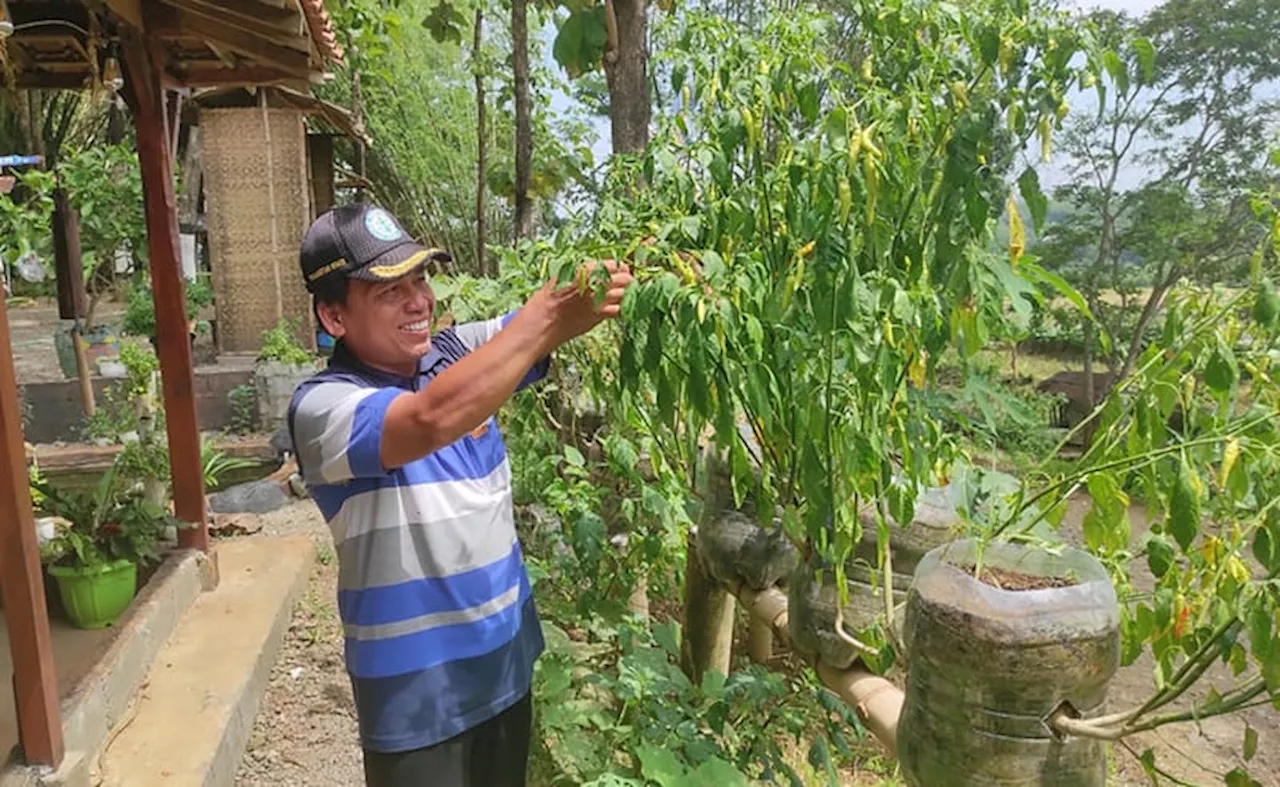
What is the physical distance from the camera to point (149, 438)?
5445mm

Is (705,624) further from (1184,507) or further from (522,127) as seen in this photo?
(522,127)

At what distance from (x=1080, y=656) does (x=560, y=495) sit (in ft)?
5.26

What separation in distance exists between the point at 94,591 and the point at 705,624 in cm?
268

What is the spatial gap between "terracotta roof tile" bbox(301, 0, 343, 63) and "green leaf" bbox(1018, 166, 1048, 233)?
118 inches

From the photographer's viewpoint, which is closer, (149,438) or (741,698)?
(741,698)

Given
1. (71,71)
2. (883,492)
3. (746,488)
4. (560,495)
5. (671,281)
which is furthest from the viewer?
(71,71)

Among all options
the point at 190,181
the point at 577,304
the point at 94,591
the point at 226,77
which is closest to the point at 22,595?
the point at 94,591

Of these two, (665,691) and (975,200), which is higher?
(975,200)

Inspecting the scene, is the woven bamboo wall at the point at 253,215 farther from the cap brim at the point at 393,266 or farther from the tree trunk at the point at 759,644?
the cap brim at the point at 393,266

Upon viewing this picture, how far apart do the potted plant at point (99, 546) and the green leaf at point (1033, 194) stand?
4014 mm

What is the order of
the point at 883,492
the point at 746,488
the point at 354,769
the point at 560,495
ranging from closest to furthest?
the point at 883,492 < the point at 746,488 < the point at 560,495 < the point at 354,769

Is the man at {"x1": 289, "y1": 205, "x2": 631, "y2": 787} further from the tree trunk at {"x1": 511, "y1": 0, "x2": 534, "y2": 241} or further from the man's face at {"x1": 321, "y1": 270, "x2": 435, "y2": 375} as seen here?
the tree trunk at {"x1": 511, "y1": 0, "x2": 534, "y2": 241}

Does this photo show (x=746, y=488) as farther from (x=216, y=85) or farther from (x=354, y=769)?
(x=216, y=85)

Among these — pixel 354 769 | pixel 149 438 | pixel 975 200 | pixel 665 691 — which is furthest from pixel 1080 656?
pixel 149 438
